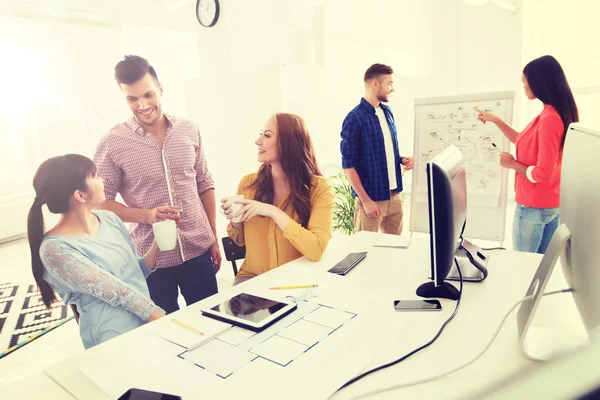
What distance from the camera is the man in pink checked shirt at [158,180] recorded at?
64.6 inches

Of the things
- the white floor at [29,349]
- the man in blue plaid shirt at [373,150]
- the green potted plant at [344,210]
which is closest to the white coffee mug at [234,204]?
the white floor at [29,349]

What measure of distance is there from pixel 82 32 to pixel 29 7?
31 centimetres

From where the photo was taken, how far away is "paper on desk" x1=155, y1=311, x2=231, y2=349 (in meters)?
1.07

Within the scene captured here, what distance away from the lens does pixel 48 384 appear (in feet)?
3.10

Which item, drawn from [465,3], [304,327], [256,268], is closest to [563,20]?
[465,3]

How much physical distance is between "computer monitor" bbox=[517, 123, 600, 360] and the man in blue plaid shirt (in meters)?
1.65

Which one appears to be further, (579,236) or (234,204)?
(234,204)

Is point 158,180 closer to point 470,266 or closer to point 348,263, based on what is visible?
point 348,263

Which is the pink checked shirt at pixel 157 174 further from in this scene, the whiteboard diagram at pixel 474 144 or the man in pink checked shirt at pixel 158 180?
the whiteboard diagram at pixel 474 144

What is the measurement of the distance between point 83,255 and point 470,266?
1.33m

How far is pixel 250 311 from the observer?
3.85 feet

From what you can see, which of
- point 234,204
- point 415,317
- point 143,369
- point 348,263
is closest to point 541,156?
point 348,263

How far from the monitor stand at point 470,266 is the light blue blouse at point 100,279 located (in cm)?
110

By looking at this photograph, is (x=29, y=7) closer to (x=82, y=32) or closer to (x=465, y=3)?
→ (x=82, y=32)
